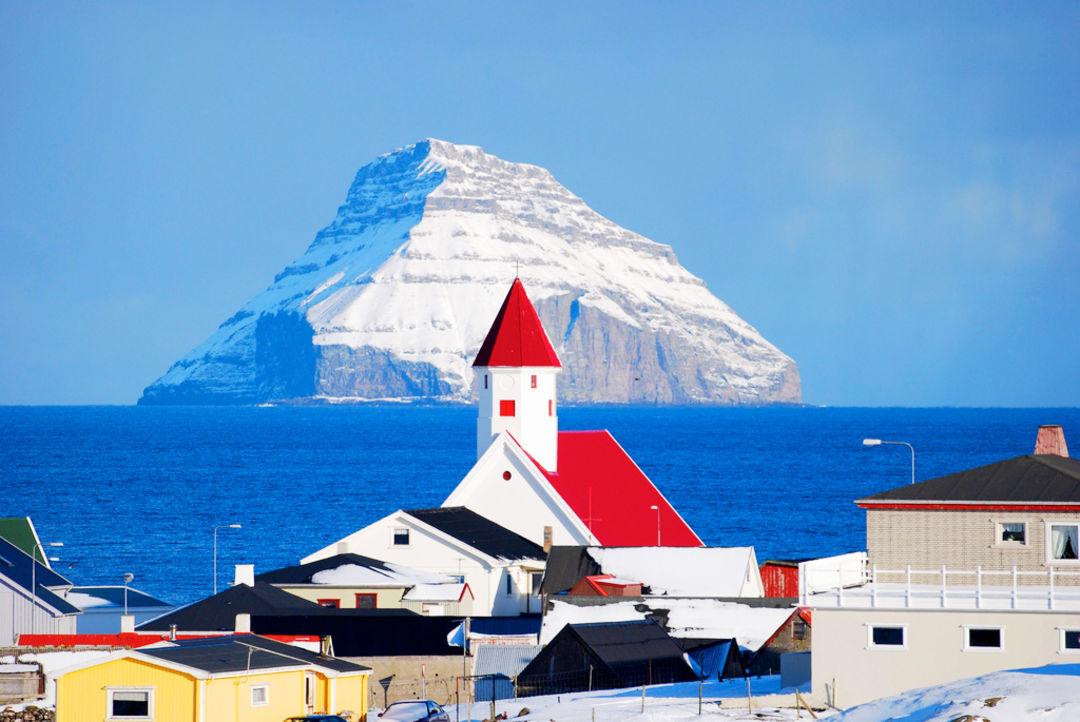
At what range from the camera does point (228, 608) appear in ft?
154

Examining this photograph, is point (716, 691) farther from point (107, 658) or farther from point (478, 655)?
point (107, 658)

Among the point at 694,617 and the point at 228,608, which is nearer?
the point at 228,608

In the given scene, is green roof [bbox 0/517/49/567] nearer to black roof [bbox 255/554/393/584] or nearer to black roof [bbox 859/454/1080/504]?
black roof [bbox 255/554/393/584]

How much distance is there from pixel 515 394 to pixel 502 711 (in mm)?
31563

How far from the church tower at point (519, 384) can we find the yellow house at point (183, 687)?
32.0m

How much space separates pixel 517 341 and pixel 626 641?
88.4ft

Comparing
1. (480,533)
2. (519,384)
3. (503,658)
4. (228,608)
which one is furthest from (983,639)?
(519,384)

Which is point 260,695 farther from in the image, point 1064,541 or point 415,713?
point 1064,541

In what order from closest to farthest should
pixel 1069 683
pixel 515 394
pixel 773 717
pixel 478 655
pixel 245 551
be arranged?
pixel 1069 683, pixel 773 717, pixel 478 655, pixel 515 394, pixel 245 551

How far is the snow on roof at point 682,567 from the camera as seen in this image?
176 ft

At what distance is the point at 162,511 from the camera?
123812mm

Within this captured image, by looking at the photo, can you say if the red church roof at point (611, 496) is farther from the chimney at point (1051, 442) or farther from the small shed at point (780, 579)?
the chimney at point (1051, 442)

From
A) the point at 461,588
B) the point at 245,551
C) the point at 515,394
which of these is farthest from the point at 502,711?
the point at 245,551

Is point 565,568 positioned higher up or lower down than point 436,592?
higher up
